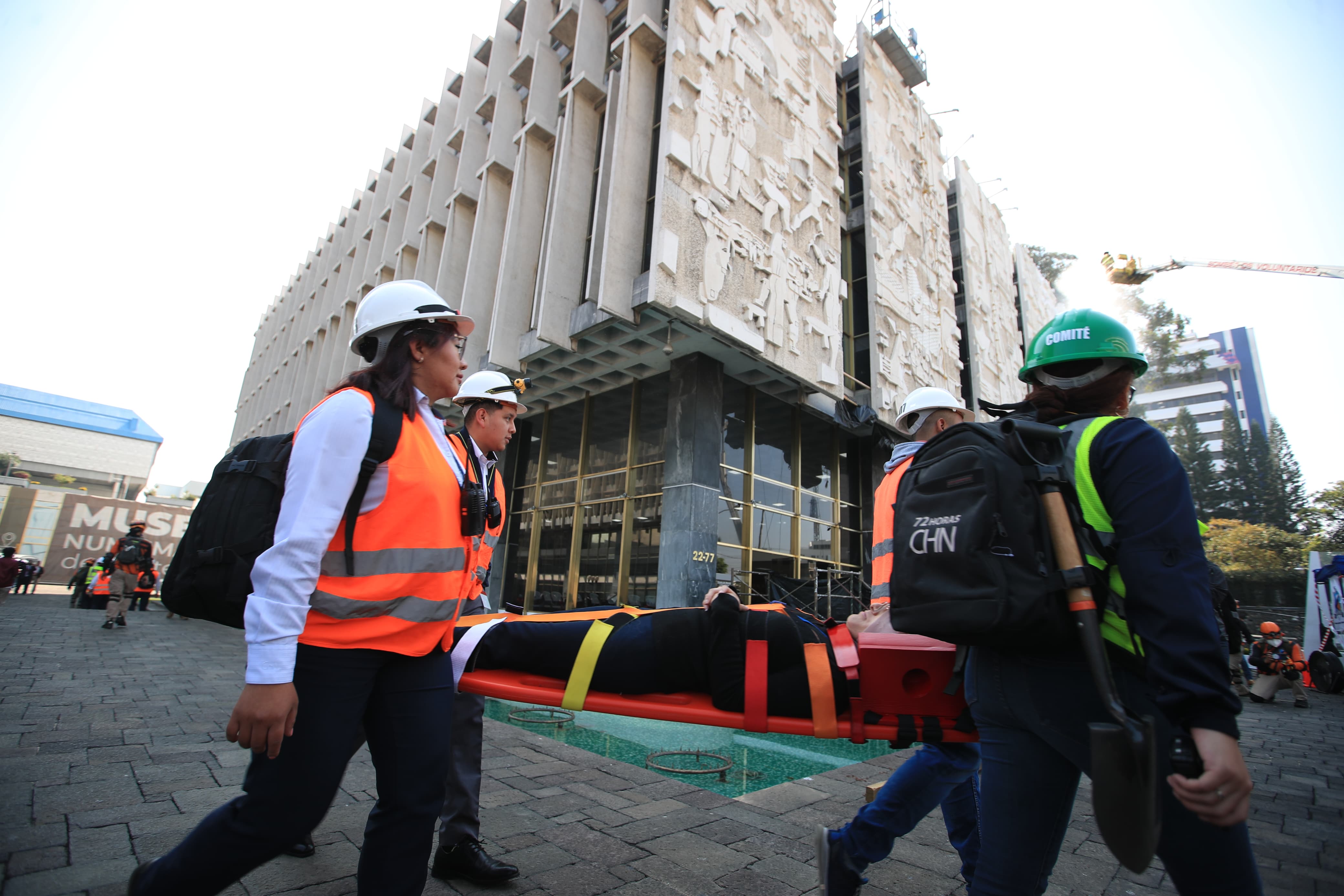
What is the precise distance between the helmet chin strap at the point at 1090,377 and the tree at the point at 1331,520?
51.0 metres

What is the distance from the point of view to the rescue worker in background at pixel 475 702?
2.36 meters

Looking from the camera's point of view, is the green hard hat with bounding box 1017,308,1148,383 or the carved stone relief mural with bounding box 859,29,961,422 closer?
the green hard hat with bounding box 1017,308,1148,383

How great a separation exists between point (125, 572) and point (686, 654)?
44.2 feet

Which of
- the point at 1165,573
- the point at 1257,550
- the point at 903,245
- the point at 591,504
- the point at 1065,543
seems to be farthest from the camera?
the point at 1257,550

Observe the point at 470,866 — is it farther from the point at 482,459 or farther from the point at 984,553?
the point at 984,553

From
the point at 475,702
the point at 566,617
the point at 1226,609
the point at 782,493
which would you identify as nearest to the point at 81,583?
the point at 782,493

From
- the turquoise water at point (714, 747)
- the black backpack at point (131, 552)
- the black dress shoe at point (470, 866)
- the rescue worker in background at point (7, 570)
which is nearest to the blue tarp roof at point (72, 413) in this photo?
the rescue worker in background at point (7, 570)

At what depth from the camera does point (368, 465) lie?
160 cm

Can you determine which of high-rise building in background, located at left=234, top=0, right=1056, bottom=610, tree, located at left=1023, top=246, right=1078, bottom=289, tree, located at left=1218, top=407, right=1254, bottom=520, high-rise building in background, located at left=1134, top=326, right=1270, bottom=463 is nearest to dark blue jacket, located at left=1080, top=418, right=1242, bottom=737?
high-rise building in background, located at left=234, top=0, right=1056, bottom=610

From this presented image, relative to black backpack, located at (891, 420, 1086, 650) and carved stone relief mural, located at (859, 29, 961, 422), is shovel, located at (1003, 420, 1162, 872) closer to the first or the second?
black backpack, located at (891, 420, 1086, 650)

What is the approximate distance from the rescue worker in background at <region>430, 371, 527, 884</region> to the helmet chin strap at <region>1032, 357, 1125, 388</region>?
1.84 meters

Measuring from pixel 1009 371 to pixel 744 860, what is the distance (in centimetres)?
2836

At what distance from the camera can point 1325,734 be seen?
7.06 metres

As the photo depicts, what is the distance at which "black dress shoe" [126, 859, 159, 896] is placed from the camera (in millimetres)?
1342
